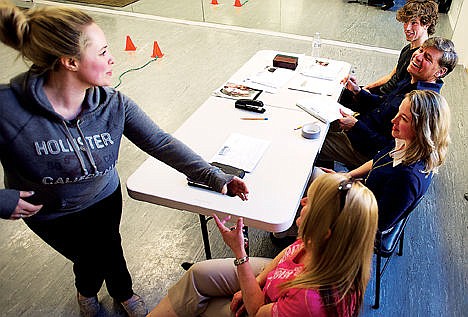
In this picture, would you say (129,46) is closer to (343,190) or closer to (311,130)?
(311,130)

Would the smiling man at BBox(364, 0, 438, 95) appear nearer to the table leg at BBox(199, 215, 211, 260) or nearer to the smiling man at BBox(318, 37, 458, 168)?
the smiling man at BBox(318, 37, 458, 168)

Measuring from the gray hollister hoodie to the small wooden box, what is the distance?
50.4 inches

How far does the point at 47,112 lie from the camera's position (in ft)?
4.13

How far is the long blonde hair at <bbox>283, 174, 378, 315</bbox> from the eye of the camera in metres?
1.09

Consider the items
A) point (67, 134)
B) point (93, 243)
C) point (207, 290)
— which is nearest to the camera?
point (67, 134)

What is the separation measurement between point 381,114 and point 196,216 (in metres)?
1.21

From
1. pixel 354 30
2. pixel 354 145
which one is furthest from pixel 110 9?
pixel 354 145

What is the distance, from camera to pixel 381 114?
7.38 feet

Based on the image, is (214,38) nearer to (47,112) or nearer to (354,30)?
(354,30)

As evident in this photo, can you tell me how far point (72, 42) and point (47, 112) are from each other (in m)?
0.23

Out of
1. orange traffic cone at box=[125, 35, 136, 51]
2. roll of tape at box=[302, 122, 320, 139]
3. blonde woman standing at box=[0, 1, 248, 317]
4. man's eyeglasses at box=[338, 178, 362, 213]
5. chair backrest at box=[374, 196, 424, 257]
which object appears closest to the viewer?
man's eyeglasses at box=[338, 178, 362, 213]

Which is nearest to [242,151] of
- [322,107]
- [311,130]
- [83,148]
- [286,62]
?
[311,130]

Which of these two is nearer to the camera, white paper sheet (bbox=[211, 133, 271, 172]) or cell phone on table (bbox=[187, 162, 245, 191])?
cell phone on table (bbox=[187, 162, 245, 191])

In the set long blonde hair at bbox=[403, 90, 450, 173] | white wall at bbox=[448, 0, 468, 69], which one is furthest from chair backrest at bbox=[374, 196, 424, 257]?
white wall at bbox=[448, 0, 468, 69]
